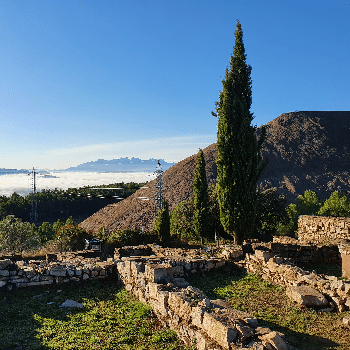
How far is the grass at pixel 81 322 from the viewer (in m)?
6.22

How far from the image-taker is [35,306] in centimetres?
862

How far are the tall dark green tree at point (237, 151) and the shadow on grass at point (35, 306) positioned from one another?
12.9m

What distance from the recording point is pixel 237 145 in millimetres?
21656

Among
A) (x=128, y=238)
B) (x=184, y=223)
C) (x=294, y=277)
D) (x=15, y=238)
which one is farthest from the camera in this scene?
(x=184, y=223)

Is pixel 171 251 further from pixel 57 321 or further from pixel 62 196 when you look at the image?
pixel 62 196

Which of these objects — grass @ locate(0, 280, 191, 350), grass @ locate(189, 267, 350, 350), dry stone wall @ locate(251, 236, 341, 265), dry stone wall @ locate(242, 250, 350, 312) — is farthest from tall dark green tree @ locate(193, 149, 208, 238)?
grass @ locate(0, 280, 191, 350)

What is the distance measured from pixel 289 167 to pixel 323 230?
55.4 m

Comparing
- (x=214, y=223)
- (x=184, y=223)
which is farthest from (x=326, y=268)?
(x=184, y=223)

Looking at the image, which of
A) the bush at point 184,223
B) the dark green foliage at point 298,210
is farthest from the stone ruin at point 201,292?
the dark green foliage at point 298,210

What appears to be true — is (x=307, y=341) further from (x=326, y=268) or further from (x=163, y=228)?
(x=163, y=228)

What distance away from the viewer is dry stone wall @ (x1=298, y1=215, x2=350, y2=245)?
50.9ft

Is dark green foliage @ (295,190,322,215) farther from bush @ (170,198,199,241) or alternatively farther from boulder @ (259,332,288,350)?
boulder @ (259,332,288,350)

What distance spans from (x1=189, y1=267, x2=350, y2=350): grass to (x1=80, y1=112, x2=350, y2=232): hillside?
3640 centimetres

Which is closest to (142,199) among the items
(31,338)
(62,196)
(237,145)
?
(62,196)
